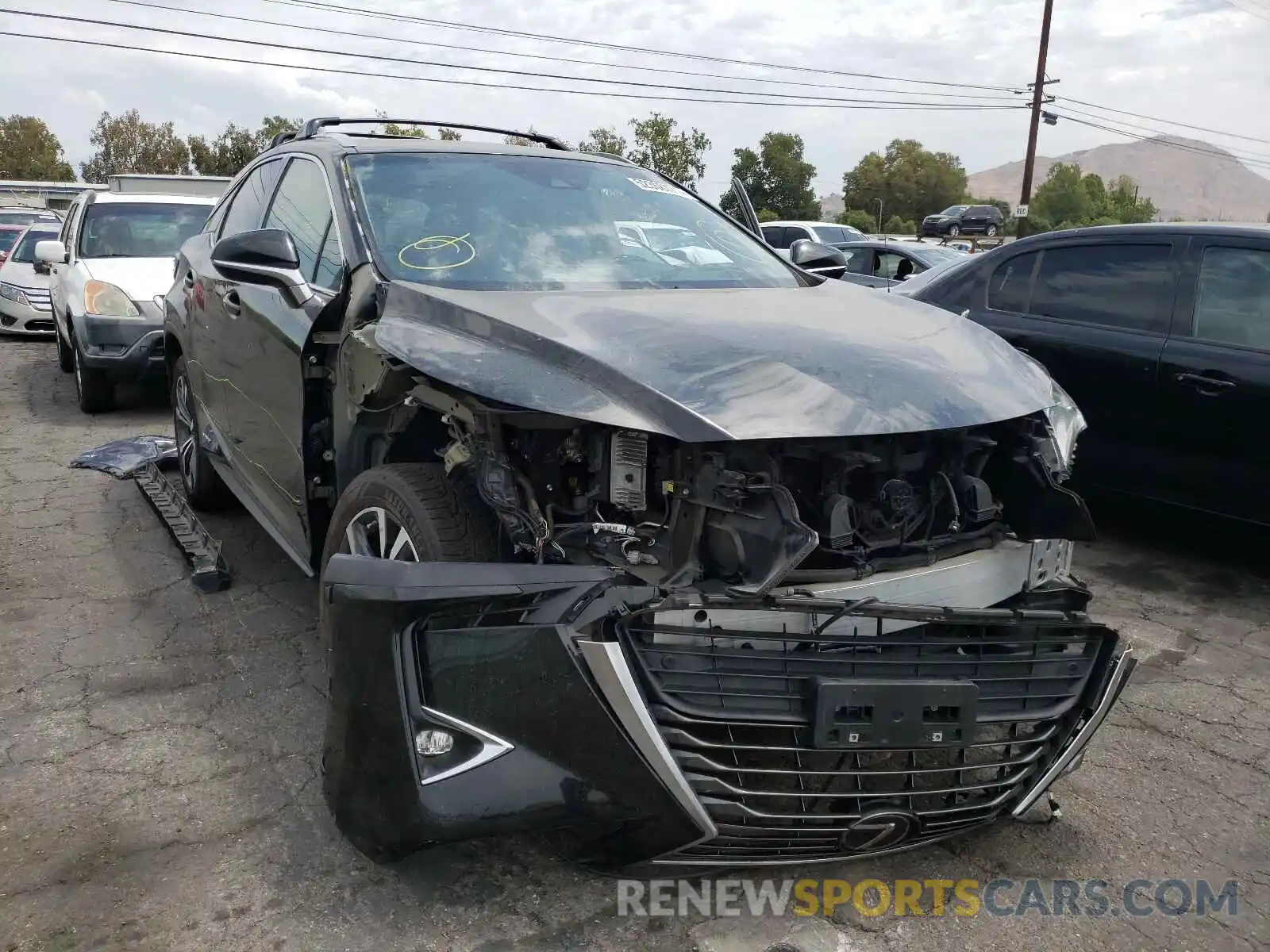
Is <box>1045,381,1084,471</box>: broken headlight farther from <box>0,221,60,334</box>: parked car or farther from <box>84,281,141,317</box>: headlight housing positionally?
<box>0,221,60,334</box>: parked car

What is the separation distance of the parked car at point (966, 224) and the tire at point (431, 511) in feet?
73.7

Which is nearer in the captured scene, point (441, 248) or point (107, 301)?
point (441, 248)

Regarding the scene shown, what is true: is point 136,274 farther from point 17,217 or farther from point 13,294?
point 17,217

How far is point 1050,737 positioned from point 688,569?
93 centimetres

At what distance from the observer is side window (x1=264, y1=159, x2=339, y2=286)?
3363mm

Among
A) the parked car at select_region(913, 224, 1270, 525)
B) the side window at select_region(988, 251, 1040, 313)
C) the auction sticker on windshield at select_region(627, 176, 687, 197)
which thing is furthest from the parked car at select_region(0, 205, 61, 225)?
the parked car at select_region(913, 224, 1270, 525)

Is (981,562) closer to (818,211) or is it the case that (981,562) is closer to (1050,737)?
(1050,737)

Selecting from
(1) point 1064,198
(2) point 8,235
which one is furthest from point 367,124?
(1) point 1064,198

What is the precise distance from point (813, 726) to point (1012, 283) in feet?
12.8

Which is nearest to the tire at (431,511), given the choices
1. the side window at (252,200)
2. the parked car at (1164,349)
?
the side window at (252,200)

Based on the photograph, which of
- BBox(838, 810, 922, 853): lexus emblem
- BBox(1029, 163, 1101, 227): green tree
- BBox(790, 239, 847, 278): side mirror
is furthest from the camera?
BBox(1029, 163, 1101, 227): green tree

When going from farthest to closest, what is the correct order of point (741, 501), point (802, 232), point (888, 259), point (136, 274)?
point (802, 232)
point (888, 259)
point (136, 274)
point (741, 501)

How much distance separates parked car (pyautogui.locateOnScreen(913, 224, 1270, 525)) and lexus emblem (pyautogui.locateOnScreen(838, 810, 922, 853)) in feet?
9.44

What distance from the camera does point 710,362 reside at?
237 cm
